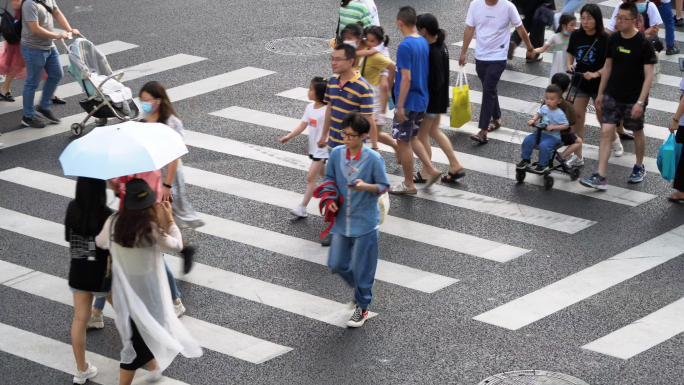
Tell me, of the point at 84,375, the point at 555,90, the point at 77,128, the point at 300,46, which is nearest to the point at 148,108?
the point at 84,375

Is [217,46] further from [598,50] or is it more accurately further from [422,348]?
[422,348]

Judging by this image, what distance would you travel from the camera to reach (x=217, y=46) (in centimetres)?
1574

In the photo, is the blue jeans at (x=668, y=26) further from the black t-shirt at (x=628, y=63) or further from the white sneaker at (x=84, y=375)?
the white sneaker at (x=84, y=375)

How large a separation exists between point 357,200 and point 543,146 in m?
3.93

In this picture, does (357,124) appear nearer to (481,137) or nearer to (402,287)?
(402,287)

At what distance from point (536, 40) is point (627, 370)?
9.17 m

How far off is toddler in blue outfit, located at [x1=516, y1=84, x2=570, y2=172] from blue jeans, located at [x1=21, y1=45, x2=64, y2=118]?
251 inches

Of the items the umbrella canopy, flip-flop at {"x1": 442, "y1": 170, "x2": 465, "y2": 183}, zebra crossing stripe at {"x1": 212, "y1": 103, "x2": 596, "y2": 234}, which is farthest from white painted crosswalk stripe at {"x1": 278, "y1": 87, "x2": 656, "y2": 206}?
the umbrella canopy

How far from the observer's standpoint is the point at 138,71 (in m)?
14.6

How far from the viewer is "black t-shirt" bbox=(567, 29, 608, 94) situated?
443 inches

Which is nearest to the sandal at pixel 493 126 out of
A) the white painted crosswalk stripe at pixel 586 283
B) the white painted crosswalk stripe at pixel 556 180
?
the white painted crosswalk stripe at pixel 556 180

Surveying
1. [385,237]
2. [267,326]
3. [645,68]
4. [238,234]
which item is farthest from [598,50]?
[267,326]

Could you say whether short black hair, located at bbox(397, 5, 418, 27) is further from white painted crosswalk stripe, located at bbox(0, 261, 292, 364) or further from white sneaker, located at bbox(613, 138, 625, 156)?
white painted crosswalk stripe, located at bbox(0, 261, 292, 364)

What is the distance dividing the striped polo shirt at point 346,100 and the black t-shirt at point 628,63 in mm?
3126
